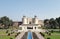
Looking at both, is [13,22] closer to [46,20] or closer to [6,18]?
[6,18]

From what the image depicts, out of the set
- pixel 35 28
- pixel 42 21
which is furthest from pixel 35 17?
pixel 35 28

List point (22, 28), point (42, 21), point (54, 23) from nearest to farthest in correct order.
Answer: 1. point (22, 28)
2. point (54, 23)
3. point (42, 21)

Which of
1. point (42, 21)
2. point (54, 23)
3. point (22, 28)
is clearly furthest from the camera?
point (42, 21)

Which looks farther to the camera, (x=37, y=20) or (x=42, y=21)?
(x=42, y=21)

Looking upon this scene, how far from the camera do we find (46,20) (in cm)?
7888

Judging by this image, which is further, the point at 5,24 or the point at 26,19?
the point at 26,19

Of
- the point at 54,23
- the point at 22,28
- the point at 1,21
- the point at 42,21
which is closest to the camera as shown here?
the point at 22,28

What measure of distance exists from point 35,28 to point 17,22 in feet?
98.7

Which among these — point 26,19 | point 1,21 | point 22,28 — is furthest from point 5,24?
point 22,28

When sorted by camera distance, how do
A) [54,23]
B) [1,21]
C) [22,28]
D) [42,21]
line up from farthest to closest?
[42,21]
[1,21]
[54,23]
[22,28]

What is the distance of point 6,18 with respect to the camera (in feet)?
238

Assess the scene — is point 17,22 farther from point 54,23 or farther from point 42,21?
point 54,23

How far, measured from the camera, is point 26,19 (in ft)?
234

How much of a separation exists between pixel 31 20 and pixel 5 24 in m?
12.5
